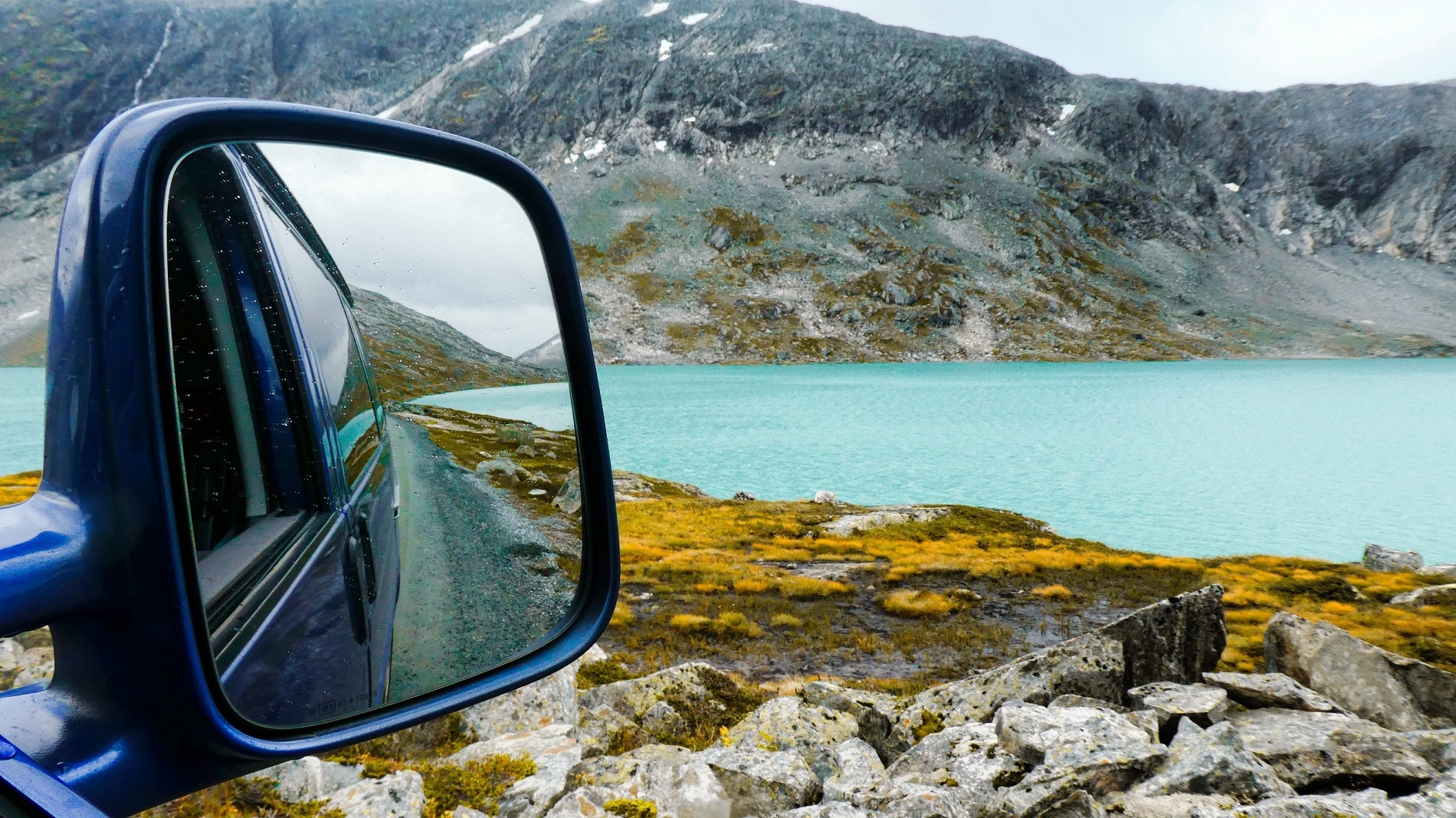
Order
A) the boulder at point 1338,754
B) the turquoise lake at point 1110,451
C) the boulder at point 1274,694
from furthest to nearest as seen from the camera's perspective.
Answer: the turquoise lake at point 1110,451
the boulder at point 1274,694
the boulder at point 1338,754

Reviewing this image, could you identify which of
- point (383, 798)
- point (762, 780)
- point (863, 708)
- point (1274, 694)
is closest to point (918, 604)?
point (863, 708)

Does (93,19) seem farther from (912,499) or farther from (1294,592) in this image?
(1294,592)

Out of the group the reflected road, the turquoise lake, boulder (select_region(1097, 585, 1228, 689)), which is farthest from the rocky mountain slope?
the reflected road

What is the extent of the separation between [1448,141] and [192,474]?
938 ft

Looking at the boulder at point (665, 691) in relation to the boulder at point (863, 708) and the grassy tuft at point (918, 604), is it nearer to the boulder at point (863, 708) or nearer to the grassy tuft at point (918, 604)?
the boulder at point (863, 708)

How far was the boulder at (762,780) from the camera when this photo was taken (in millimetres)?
5090

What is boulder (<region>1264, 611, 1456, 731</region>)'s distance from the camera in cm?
741

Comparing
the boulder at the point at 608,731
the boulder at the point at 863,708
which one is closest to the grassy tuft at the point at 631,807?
the boulder at the point at 608,731

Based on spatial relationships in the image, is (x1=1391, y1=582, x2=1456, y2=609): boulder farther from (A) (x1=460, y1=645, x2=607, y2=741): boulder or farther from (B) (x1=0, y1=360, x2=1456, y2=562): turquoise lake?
(A) (x1=460, y1=645, x2=607, y2=741): boulder

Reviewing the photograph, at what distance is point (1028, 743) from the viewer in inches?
217

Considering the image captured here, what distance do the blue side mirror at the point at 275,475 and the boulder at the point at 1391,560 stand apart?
116 feet

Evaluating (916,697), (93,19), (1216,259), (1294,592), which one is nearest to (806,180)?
(1216,259)

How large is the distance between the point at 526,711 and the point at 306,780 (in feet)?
7.44

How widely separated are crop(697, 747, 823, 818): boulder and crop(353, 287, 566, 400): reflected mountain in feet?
13.8
